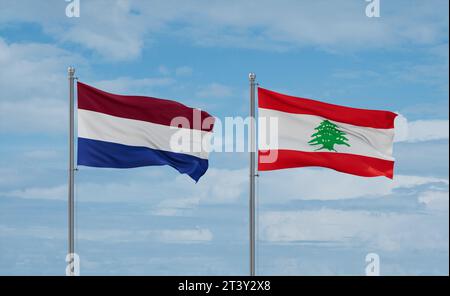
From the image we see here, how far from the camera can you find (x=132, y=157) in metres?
21.7

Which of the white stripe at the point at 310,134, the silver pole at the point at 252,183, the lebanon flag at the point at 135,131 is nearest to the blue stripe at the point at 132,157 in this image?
the lebanon flag at the point at 135,131

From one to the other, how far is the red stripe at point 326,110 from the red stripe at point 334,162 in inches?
Result: 39.8

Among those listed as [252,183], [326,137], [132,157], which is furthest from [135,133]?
[326,137]

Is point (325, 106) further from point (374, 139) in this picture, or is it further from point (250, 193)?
point (250, 193)

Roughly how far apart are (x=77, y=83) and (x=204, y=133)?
3.80m

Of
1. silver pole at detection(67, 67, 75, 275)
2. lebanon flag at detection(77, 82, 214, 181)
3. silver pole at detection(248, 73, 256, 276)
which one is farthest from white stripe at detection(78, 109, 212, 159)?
silver pole at detection(248, 73, 256, 276)

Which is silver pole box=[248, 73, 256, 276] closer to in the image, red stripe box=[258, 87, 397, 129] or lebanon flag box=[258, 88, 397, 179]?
lebanon flag box=[258, 88, 397, 179]

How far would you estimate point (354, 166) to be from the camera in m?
21.9

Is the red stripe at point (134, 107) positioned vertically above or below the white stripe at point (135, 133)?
above

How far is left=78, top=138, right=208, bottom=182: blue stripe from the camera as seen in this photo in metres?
21.4

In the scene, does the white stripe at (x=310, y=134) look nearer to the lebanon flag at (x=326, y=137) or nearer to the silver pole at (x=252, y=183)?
the lebanon flag at (x=326, y=137)

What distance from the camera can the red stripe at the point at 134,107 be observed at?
21609 millimetres
